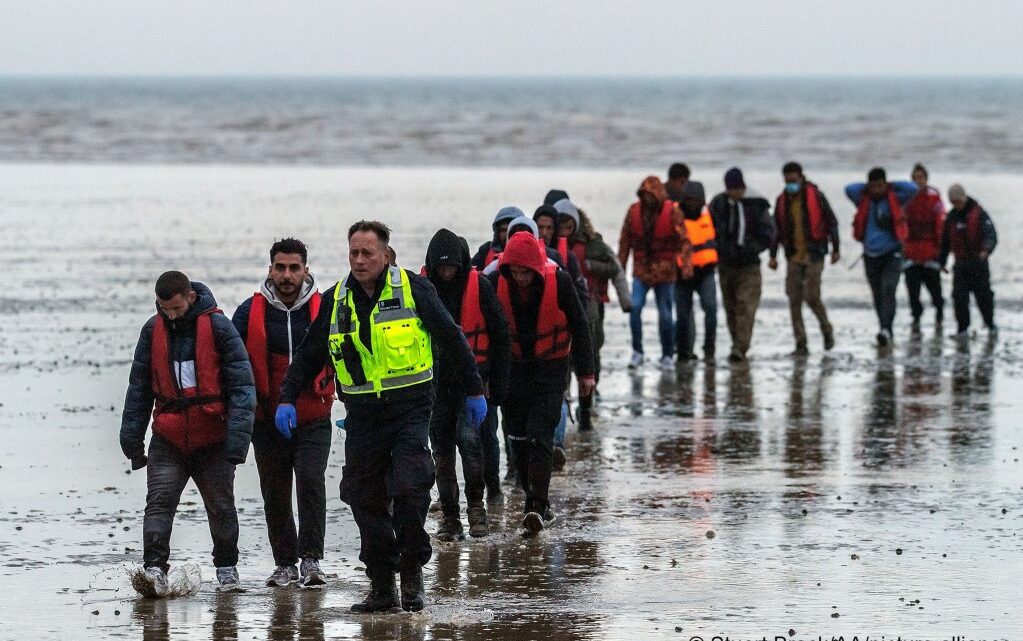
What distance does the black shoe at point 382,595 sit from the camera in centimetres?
712

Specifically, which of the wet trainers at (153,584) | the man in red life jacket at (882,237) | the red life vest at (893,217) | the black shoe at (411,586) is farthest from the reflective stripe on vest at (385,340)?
the red life vest at (893,217)

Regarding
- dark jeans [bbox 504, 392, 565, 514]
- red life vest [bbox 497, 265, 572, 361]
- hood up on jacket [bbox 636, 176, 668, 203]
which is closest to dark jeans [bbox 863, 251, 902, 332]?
hood up on jacket [bbox 636, 176, 668, 203]

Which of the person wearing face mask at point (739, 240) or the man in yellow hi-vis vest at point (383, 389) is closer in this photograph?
the man in yellow hi-vis vest at point (383, 389)

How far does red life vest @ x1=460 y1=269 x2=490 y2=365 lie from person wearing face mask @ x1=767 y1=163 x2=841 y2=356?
292 inches

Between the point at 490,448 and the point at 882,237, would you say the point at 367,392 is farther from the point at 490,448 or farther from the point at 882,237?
the point at 882,237

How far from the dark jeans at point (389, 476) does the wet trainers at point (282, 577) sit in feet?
1.76

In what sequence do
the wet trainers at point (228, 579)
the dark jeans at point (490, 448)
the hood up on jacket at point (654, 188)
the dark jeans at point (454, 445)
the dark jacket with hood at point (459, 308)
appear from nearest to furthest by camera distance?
the wet trainers at point (228, 579)
the dark jacket with hood at point (459, 308)
the dark jeans at point (454, 445)
the dark jeans at point (490, 448)
the hood up on jacket at point (654, 188)

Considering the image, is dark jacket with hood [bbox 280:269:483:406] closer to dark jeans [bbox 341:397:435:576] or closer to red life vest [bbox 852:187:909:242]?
dark jeans [bbox 341:397:435:576]

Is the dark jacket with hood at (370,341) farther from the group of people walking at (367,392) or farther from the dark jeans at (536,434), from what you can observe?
the dark jeans at (536,434)

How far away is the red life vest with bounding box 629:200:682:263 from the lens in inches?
564

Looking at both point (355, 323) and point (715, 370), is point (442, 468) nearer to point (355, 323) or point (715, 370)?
point (355, 323)

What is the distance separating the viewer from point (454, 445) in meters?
9.01

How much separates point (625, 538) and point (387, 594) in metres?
1.76

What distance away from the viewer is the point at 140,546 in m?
8.35
